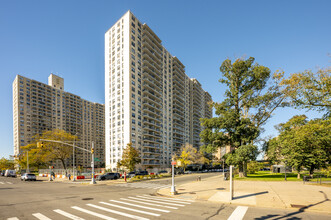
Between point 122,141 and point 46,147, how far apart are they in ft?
81.1

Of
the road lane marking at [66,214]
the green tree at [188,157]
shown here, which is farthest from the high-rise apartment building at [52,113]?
the road lane marking at [66,214]

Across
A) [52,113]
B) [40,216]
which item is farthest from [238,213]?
[52,113]

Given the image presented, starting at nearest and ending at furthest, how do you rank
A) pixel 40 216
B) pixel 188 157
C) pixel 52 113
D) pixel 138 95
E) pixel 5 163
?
pixel 40 216, pixel 188 157, pixel 138 95, pixel 5 163, pixel 52 113

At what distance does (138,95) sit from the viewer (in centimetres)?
6594

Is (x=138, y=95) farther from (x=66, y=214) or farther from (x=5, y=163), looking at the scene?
(x=5, y=163)

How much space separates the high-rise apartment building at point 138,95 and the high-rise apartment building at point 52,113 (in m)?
40.6

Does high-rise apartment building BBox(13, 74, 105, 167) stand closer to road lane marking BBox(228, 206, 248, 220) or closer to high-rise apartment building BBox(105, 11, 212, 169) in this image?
high-rise apartment building BBox(105, 11, 212, 169)

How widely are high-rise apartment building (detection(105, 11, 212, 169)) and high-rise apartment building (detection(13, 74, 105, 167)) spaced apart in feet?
133

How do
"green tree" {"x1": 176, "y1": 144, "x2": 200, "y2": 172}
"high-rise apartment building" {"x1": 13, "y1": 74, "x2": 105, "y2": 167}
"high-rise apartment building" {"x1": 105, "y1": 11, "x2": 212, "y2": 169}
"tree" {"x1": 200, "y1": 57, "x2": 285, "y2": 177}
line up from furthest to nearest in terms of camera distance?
"high-rise apartment building" {"x1": 13, "y1": 74, "x2": 105, "y2": 167}
"high-rise apartment building" {"x1": 105, "y1": 11, "x2": 212, "y2": 169}
"green tree" {"x1": 176, "y1": 144, "x2": 200, "y2": 172}
"tree" {"x1": 200, "y1": 57, "x2": 285, "y2": 177}

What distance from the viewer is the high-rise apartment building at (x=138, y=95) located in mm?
62656

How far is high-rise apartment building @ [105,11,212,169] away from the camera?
62.7 metres

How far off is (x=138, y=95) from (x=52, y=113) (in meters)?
74.3

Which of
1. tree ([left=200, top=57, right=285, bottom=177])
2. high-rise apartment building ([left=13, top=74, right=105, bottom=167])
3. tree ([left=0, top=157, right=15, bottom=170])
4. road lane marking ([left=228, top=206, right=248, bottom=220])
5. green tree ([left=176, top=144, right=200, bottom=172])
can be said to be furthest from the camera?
high-rise apartment building ([left=13, top=74, right=105, bottom=167])

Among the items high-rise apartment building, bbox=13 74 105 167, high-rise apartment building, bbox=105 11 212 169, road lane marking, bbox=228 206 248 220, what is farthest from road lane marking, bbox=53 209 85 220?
high-rise apartment building, bbox=13 74 105 167
